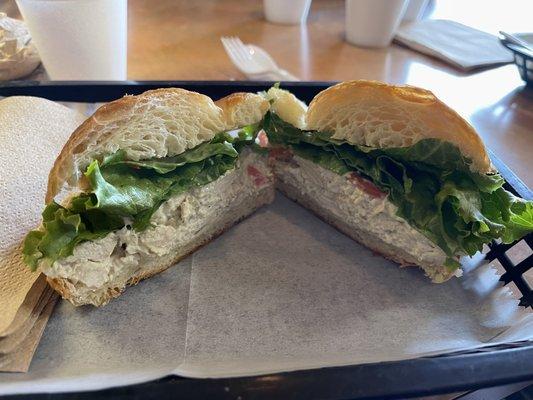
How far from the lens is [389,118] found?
1368mm

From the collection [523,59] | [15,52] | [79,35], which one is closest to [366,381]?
[79,35]

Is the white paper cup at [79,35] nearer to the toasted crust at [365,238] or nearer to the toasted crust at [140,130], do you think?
the toasted crust at [140,130]

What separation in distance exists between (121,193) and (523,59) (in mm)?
2314

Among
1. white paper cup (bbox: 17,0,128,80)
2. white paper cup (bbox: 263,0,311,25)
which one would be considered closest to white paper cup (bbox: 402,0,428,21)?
white paper cup (bbox: 263,0,311,25)

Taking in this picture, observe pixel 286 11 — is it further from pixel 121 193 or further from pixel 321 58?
pixel 121 193

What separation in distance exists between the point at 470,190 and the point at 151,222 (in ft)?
3.08

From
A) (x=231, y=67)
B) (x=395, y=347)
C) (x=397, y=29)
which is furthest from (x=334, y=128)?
(x=397, y=29)

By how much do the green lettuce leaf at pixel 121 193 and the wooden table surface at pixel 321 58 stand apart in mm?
1147

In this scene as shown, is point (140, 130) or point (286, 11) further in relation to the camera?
point (286, 11)

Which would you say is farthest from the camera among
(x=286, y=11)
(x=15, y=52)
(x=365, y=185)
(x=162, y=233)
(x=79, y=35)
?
(x=286, y=11)

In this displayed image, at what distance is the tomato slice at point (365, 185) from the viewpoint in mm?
1451

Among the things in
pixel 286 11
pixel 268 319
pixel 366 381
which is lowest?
pixel 268 319

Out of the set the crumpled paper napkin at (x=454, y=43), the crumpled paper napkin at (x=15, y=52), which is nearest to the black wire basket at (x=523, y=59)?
the crumpled paper napkin at (x=454, y=43)

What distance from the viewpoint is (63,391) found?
947mm
